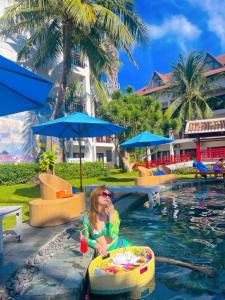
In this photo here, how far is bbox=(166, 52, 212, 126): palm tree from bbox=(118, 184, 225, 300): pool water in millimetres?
28219

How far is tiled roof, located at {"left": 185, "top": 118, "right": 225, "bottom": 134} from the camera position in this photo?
26703 millimetres

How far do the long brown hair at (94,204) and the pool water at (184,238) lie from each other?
4.05 ft

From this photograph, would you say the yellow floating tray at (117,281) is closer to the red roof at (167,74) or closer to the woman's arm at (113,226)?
the woman's arm at (113,226)

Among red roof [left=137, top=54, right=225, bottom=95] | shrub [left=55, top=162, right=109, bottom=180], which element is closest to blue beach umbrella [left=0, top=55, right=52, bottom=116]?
shrub [left=55, top=162, right=109, bottom=180]

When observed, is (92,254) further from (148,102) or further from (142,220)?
(148,102)

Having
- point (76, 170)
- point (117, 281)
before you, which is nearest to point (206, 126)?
point (76, 170)

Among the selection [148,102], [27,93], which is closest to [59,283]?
[27,93]

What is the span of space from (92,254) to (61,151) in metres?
18.3

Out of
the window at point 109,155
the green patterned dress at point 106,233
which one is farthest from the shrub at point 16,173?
the window at point 109,155

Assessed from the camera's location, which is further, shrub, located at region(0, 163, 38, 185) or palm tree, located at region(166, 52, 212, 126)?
palm tree, located at region(166, 52, 212, 126)

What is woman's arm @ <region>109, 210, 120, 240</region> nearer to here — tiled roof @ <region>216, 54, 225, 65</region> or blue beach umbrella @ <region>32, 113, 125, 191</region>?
blue beach umbrella @ <region>32, 113, 125, 191</region>

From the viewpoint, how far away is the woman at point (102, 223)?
4.73m

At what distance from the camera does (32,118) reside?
84.7 feet

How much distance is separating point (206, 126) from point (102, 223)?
2431cm
